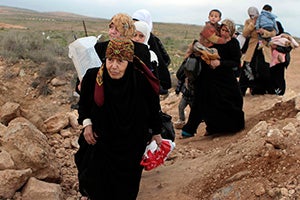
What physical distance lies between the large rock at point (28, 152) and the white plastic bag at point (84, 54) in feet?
2.66

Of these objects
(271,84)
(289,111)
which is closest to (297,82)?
(271,84)

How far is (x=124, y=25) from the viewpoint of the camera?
3.52 metres

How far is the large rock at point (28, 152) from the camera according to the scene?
155 inches

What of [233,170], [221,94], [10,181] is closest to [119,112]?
[10,181]

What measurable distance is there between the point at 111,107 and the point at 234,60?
114 inches

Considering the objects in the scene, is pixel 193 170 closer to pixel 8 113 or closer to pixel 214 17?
pixel 8 113

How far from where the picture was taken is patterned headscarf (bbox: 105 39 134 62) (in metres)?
3.17

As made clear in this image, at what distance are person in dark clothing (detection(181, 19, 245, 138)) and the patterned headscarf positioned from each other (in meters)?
2.59

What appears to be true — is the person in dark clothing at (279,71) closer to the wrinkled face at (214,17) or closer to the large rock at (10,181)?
the wrinkled face at (214,17)

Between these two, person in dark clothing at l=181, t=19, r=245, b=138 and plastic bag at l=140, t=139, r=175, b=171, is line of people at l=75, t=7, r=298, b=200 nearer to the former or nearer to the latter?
plastic bag at l=140, t=139, r=175, b=171

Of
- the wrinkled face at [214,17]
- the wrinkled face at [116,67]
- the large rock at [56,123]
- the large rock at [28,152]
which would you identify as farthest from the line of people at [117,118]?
the wrinkled face at [214,17]

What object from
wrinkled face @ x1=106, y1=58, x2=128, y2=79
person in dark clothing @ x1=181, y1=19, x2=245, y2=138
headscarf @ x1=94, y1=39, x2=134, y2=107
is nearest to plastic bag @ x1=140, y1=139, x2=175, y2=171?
headscarf @ x1=94, y1=39, x2=134, y2=107

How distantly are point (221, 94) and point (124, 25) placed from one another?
273 centimetres

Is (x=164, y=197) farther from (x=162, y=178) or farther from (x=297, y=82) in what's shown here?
(x=297, y=82)
